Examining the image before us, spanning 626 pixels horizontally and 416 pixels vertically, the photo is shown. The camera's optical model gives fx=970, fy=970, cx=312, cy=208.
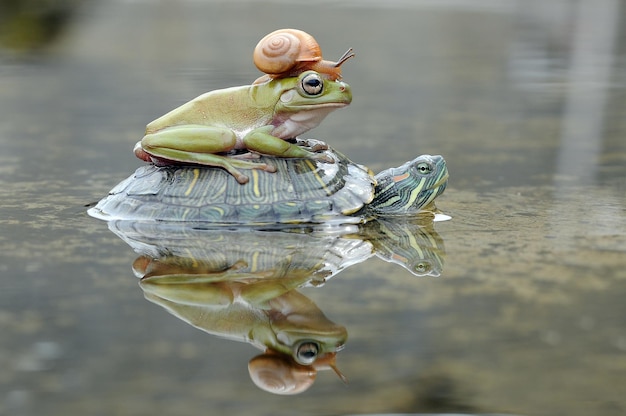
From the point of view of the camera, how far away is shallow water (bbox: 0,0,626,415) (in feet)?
11.0

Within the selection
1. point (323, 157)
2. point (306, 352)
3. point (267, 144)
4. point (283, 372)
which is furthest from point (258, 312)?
point (323, 157)

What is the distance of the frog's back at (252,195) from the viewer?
516 cm

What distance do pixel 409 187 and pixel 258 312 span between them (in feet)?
5.97

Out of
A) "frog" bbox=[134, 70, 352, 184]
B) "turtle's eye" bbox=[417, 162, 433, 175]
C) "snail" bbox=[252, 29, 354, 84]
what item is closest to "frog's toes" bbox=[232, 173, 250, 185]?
"frog" bbox=[134, 70, 352, 184]

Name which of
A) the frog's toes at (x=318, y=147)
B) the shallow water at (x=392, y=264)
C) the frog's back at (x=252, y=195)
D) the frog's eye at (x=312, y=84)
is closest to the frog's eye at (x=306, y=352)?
the shallow water at (x=392, y=264)

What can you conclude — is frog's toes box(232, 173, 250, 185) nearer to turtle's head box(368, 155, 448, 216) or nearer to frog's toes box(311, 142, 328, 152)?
frog's toes box(311, 142, 328, 152)

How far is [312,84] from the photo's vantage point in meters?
5.04

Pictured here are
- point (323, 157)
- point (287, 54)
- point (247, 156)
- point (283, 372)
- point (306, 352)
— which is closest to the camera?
point (283, 372)

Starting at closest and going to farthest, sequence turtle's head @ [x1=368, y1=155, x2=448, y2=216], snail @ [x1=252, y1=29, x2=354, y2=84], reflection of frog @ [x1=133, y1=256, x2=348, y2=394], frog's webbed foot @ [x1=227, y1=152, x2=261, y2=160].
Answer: reflection of frog @ [x1=133, y1=256, x2=348, y2=394] → snail @ [x1=252, y1=29, x2=354, y2=84] → frog's webbed foot @ [x1=227, y1=152, x2=261, y2=160] → turtle's head @ [x1=368, y1=155, x2=448, y2=216]

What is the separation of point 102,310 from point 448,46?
10999mm

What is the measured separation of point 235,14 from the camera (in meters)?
18.0

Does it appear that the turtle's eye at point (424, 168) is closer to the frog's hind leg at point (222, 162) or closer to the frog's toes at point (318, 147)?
the frog's toes at point (318, 147)

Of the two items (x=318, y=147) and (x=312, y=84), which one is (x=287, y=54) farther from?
(x=318, y=147)

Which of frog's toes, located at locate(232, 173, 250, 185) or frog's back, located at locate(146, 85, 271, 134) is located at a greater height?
frog's back, located at locate(146, 85, 271, 134)
